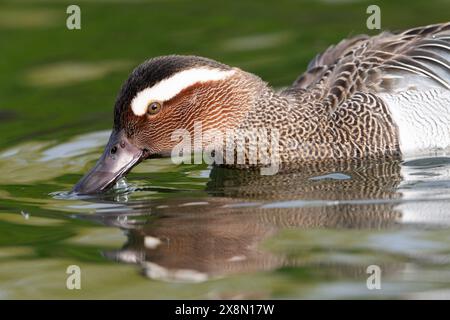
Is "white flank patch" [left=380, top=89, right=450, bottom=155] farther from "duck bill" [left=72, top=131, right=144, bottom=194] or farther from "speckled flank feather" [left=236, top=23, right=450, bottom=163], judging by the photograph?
"duck bill" [left=72, top=131, right=144, bottom=194]

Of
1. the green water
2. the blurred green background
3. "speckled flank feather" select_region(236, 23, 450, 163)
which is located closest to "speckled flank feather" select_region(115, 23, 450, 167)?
"speckled flank feather" select_region(236, 23, 450, 163)

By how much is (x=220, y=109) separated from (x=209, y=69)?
42 centimetres

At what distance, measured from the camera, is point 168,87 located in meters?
9.94

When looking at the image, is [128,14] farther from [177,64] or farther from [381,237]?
[381,237]

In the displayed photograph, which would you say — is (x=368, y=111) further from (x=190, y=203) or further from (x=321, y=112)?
(x=190, y=203)

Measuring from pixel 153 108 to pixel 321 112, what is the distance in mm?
1712

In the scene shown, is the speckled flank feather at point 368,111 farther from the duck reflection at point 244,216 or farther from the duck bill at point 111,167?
the duck bill at point 111,167

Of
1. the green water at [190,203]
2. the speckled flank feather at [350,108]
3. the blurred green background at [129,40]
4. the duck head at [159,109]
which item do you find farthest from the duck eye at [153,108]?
the blurred green background at [129,40]

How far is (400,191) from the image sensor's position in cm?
971

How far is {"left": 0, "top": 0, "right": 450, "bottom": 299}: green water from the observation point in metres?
7.90

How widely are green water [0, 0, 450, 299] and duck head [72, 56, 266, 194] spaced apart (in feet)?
0.90

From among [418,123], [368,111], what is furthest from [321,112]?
[418,123]

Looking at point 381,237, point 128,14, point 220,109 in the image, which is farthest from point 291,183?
point 128,14


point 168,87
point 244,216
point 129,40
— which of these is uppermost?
point 129,40
